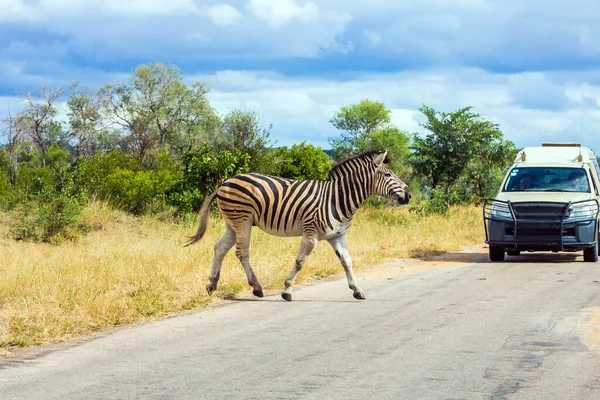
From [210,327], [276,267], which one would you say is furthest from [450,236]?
[210,327]

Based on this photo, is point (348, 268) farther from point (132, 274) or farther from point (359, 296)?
point (132, 274)

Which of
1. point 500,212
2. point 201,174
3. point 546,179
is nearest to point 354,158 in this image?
point 500,212

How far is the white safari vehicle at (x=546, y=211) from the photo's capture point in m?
18.5

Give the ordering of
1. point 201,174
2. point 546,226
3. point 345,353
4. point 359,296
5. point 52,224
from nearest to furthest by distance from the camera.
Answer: point 345,353
point 359,296
point 546,226
point 52,224
point 201,174

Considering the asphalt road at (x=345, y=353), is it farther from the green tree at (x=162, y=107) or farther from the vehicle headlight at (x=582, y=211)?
the green tree at (x=162, y=107)

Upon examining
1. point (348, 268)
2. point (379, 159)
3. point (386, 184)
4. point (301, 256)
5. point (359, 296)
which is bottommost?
point (359, 296)

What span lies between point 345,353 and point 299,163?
24.7 m

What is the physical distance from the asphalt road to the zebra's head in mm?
1421

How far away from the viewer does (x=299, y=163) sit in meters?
33.2

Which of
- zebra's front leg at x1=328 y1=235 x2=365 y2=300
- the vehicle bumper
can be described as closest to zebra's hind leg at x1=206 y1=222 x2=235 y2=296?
zebra's front leg at x1=328 y1=235 x2=365 y2=300

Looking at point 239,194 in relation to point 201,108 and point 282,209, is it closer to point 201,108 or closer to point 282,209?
point 282,209

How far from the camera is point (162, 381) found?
743cm

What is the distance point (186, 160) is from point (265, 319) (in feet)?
54.0

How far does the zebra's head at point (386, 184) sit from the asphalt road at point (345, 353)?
56.0 inches
